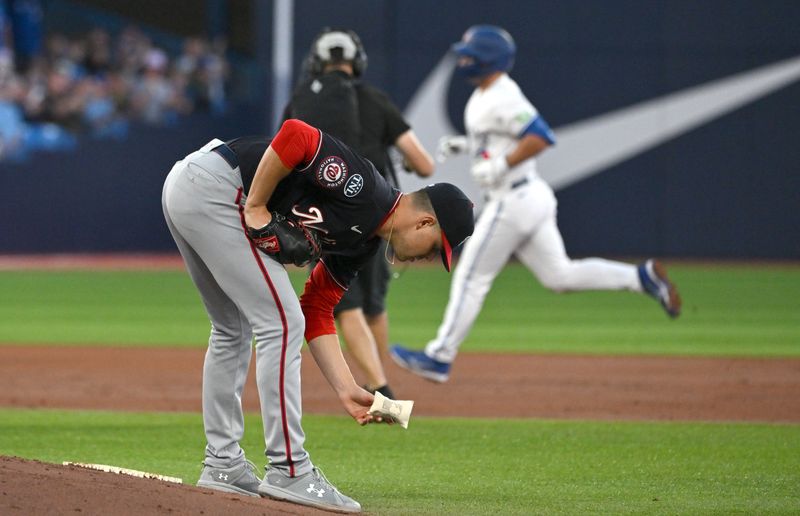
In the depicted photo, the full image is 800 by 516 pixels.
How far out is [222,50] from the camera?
78.5 feet

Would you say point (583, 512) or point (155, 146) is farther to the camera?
point (155, 146)

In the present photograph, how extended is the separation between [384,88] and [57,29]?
6978 millimetres

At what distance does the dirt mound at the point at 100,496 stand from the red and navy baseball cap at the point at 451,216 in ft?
3.81

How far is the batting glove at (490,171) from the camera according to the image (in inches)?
359

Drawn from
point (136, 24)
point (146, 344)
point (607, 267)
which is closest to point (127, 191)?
point (136, 24)

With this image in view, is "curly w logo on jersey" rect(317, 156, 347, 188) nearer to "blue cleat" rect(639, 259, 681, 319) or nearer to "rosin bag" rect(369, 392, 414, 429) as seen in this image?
"rosin bag" rect(369, 392, 414, 429)

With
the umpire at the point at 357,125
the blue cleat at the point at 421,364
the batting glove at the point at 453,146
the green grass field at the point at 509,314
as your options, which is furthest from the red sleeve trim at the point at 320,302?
the green grass field at the point at 509,314

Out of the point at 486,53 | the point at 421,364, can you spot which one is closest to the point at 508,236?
the point at 421,364

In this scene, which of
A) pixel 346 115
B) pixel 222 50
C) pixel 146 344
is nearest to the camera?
pixel 346 115

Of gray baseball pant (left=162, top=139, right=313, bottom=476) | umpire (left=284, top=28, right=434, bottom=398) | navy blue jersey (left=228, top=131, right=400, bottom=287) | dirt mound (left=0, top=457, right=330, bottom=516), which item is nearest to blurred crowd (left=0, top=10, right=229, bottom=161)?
umpire (left=284, top=28, right=434, bottom=398)

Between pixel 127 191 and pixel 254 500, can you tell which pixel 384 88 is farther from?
pixel 254 500

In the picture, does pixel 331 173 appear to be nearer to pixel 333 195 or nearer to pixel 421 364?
pixel 333 195

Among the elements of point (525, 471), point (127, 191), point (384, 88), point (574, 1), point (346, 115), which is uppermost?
point (346, 115)

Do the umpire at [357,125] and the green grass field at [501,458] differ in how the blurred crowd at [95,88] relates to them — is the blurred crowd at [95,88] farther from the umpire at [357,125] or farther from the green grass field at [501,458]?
the umpire at [357,125]
